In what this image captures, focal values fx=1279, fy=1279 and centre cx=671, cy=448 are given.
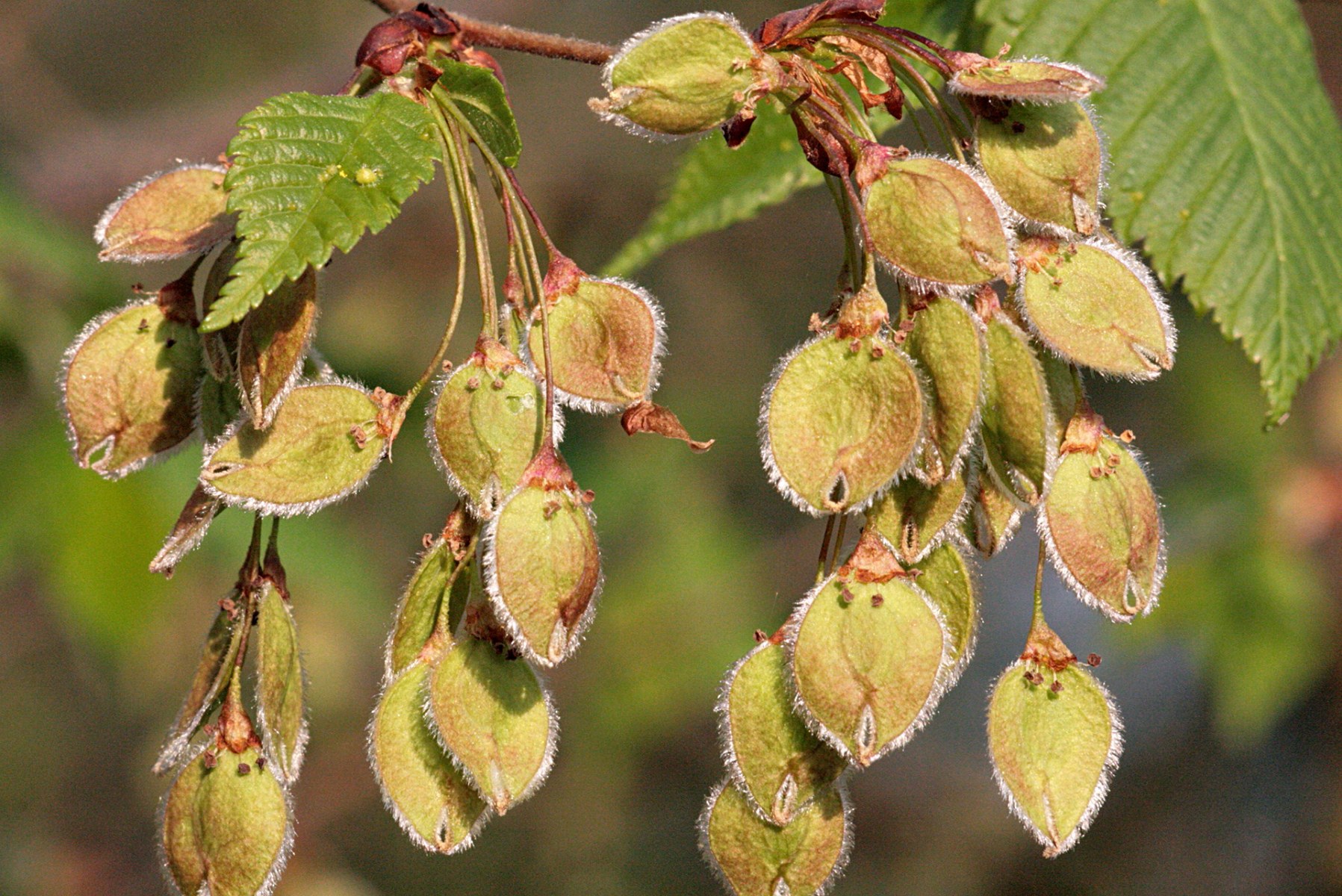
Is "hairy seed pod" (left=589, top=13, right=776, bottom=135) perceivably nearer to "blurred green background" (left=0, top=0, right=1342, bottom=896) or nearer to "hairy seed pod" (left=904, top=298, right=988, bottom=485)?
"hairy seed pod" (left=904, top=298, right=988, bottom=485)

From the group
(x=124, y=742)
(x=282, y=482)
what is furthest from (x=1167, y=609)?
(x=124, y=742)

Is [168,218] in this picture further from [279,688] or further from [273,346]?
[279,688]

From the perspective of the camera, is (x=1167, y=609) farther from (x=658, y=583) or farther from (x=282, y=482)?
(x=282, y=482)

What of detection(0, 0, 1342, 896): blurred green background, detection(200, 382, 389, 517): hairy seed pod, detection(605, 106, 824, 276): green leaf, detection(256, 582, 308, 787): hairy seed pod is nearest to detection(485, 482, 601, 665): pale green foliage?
detection(200, 382, 389, 517): hairy seed pod

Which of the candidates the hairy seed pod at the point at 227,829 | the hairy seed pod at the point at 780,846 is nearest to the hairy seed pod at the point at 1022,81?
the hairy seed pod at the point at 780,846

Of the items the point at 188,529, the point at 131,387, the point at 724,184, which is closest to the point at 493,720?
the point at 188,529
